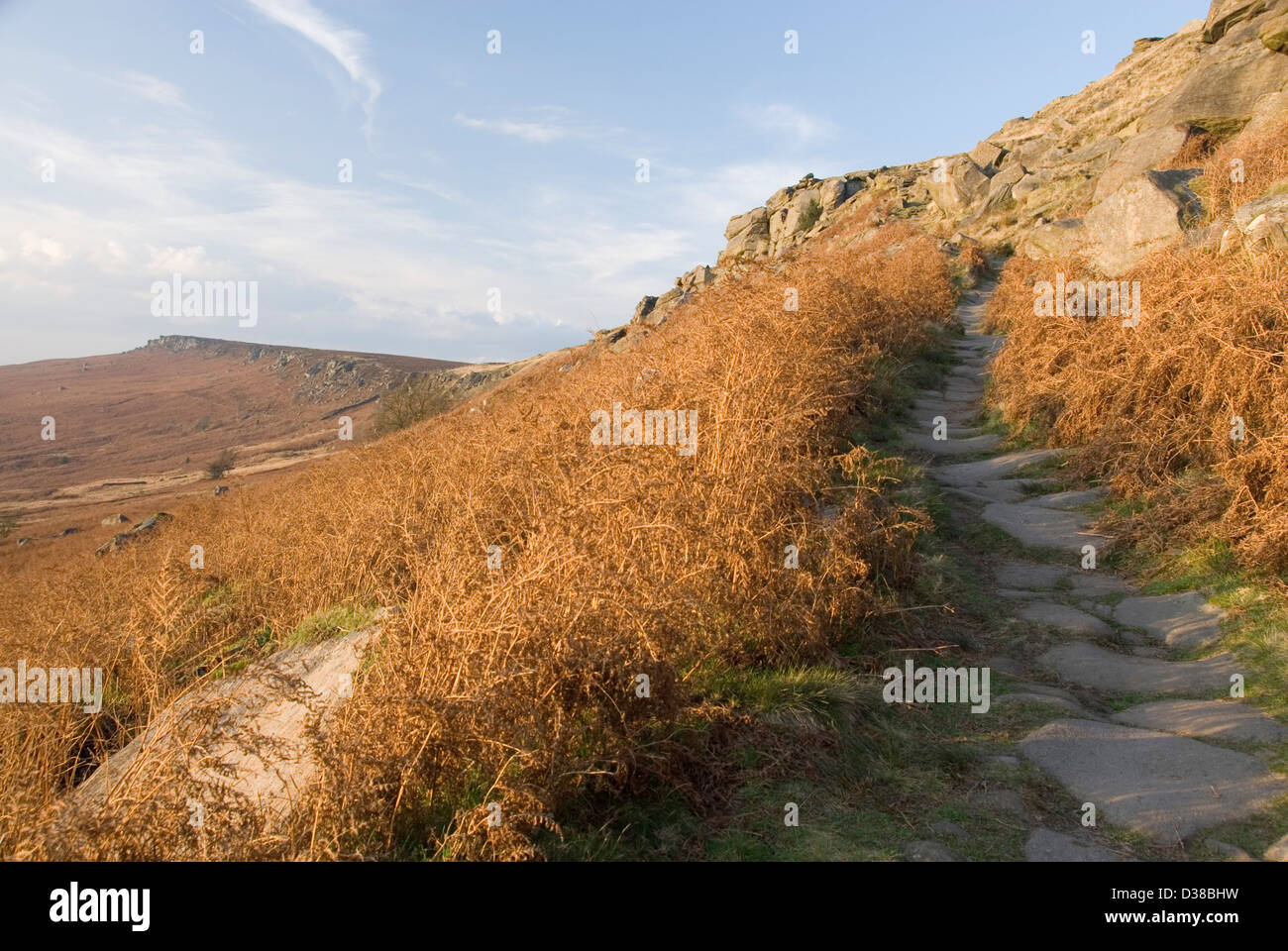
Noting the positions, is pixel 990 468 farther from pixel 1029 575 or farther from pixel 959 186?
pixel 959 186

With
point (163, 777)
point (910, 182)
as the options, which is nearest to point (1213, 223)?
point (163, 777)

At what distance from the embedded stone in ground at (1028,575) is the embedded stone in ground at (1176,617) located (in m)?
0.58

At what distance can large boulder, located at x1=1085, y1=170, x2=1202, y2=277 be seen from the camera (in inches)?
388

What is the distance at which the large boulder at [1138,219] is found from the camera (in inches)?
388

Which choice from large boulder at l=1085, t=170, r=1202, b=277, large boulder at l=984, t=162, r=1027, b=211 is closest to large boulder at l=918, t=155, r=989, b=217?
large boulder at l=984, t=162, r=1027, b=211

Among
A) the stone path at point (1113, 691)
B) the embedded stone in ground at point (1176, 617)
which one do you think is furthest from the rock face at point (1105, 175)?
the embedded stone in ground at point (1176, 617)

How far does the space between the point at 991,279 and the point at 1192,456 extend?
1579 cm

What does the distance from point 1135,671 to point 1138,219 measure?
7865mm

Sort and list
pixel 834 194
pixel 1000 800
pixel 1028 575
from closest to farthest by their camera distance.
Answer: pixel 1000 800
pixel 1028 575
pixel 834 194

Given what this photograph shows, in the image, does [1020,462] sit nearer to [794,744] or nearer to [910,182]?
[794,744]

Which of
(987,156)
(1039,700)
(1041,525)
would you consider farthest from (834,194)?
(1039,700)

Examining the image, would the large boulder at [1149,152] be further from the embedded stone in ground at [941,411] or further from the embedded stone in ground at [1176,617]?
the embedded stone in ground at [1176,617]

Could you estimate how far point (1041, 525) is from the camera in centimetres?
704

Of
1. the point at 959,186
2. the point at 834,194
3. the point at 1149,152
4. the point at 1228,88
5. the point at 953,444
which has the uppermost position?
the point at 834,194
